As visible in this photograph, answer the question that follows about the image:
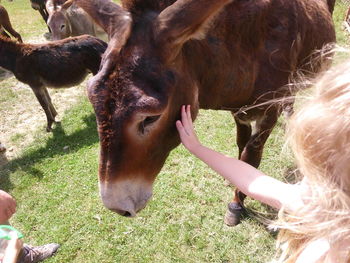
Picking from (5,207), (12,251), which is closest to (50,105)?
(5,207)

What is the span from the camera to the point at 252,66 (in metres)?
2.19

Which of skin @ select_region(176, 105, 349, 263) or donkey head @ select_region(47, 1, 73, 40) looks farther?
donkey head @ select_region(47, 1, 73, 40)

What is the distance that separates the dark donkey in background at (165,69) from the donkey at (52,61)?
3095mm

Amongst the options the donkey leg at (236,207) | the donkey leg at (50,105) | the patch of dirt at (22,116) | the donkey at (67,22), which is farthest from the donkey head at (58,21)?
the donkey leg at (236,207)

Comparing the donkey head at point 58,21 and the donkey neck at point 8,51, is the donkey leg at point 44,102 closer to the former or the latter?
the donkey neck at point 8,51

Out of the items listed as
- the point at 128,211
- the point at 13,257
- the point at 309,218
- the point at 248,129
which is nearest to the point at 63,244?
the point at 13,257

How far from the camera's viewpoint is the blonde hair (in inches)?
43.8

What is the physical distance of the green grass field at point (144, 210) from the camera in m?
3.04

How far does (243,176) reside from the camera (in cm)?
172

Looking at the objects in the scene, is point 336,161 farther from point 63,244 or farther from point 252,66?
point 63,244

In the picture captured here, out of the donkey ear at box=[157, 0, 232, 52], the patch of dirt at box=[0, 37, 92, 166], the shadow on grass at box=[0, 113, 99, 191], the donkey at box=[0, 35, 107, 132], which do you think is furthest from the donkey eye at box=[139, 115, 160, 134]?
the patch of dirt at box=[0, 37, 92, 166]

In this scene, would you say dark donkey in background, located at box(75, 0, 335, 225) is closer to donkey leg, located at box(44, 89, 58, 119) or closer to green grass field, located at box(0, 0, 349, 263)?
green grass field, located at box(0, 0, 349, 263)

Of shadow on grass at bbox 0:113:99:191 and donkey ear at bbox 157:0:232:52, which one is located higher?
donkey ear at bbox 157:0:232:52

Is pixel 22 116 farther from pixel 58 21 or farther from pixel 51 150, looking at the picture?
pixel 58 21
